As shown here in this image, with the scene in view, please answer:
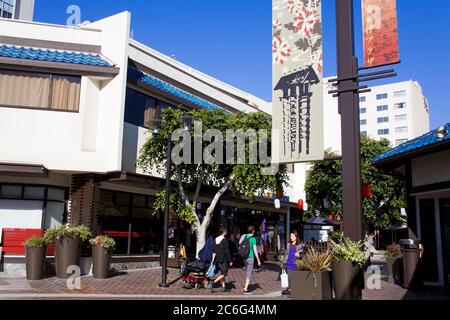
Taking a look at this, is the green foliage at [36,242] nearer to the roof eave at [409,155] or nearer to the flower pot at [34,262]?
the flower pot at [34,262]

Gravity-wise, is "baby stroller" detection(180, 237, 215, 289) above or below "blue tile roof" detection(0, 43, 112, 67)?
below

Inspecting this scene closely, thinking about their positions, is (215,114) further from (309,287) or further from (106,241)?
(309,287)

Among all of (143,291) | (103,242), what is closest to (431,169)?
(143,291)

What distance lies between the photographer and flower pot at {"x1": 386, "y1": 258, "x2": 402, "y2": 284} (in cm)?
1520

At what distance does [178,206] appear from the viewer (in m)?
16.6

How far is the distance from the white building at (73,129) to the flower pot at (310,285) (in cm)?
931

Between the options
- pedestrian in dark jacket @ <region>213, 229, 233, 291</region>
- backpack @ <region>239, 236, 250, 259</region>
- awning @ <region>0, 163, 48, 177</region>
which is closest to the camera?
pedestrian in dark jacket @ <region>213, 229, 233, 291</region>

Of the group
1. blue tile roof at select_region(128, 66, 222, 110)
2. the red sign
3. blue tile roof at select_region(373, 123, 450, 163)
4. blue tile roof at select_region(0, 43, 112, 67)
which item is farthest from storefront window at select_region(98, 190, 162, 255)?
the red sign

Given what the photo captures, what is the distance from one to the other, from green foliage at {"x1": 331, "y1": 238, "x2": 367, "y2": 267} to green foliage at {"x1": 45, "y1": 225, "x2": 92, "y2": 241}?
9.86m

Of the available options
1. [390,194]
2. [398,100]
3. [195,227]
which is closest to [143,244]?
[195,227]

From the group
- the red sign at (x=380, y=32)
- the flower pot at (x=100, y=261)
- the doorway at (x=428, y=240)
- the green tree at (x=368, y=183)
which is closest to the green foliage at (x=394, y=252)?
the doorway at (x=428, y=240)

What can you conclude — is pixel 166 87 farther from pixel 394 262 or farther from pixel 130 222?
pixel 394 262

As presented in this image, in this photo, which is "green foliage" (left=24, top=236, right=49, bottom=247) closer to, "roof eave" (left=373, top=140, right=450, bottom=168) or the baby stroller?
the baby stroller

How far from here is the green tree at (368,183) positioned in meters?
31.3
